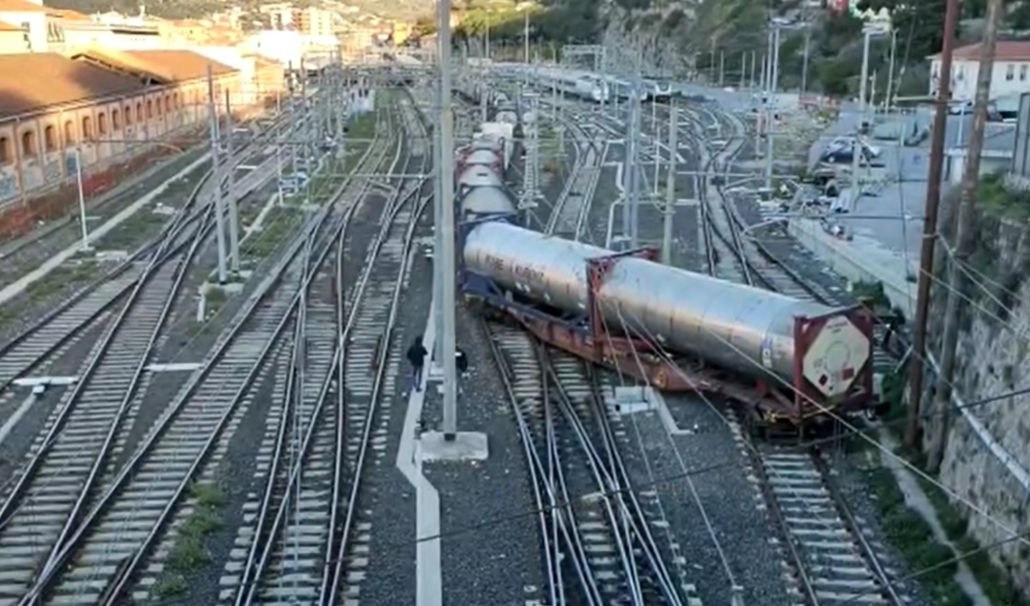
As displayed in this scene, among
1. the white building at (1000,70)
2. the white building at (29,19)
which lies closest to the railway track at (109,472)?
the white building at (1000,70)

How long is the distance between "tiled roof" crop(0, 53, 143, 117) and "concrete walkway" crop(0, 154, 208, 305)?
14.5 feet

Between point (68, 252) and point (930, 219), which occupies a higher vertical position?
point (930, 219)

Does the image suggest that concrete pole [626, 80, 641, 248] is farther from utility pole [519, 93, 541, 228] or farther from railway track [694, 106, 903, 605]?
railway track [694, 106, 903, 605]

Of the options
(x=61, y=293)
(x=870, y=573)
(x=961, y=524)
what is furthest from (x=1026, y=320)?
(x=61, y=293)

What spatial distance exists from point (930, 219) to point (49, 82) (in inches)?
1499

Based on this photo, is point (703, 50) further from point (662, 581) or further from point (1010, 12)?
point (662, 581)

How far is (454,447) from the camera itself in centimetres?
1593

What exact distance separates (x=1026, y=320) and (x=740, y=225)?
69.6 ft

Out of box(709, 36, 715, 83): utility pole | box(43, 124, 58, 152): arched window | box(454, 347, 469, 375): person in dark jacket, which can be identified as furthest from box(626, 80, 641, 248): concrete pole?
box(709, 36, 715, 83): utility pole

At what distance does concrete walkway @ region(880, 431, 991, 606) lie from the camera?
470 inches

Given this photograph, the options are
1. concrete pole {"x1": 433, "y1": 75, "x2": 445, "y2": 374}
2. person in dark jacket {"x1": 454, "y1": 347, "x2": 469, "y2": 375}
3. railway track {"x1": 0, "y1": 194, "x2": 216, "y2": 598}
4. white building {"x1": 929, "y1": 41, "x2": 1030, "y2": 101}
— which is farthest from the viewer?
white building {"x1": 929, "y1": 41, "x2": 1030, "y2": 101}

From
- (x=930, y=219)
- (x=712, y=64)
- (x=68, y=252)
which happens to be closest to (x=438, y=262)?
(x=930, y=219)

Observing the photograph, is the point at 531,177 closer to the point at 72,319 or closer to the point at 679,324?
the point at 72,319

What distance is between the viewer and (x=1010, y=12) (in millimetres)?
69188
